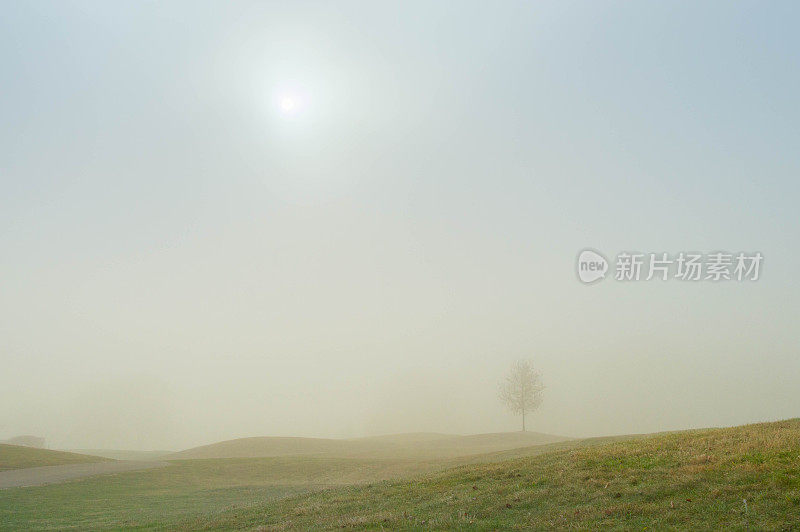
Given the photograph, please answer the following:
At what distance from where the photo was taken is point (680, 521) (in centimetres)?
1582

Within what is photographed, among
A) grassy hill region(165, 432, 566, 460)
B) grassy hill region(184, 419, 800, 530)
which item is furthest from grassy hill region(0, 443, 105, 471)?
grassy hill region(184, 419, 800, 530)

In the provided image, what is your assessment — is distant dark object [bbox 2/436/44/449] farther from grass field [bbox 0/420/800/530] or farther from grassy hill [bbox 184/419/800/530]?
grassy hill [bbox 184/419/800/530]

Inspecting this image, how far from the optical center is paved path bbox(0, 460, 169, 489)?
2028 inches

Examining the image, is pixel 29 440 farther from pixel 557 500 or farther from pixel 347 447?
pixel 557 500

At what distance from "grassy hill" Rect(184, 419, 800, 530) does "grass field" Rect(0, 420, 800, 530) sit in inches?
2.1

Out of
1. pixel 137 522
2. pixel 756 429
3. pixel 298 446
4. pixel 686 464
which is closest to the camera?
pixel 686 464

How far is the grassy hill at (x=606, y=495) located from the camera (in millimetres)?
16438

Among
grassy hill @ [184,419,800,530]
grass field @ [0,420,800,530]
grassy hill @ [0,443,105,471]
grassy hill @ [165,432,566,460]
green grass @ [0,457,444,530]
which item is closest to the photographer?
grassy hill @ [184,419,800,530]

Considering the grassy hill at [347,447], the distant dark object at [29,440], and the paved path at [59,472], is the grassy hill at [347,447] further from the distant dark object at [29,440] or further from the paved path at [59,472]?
the distant dark object at [29,440]

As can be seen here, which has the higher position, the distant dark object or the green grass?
the green grass

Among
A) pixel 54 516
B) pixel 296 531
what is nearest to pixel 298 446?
pixel 54 516

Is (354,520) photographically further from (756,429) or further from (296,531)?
Result: (756,429)

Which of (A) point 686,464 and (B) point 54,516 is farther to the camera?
(B) point 54,516

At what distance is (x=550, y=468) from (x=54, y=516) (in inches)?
1322
